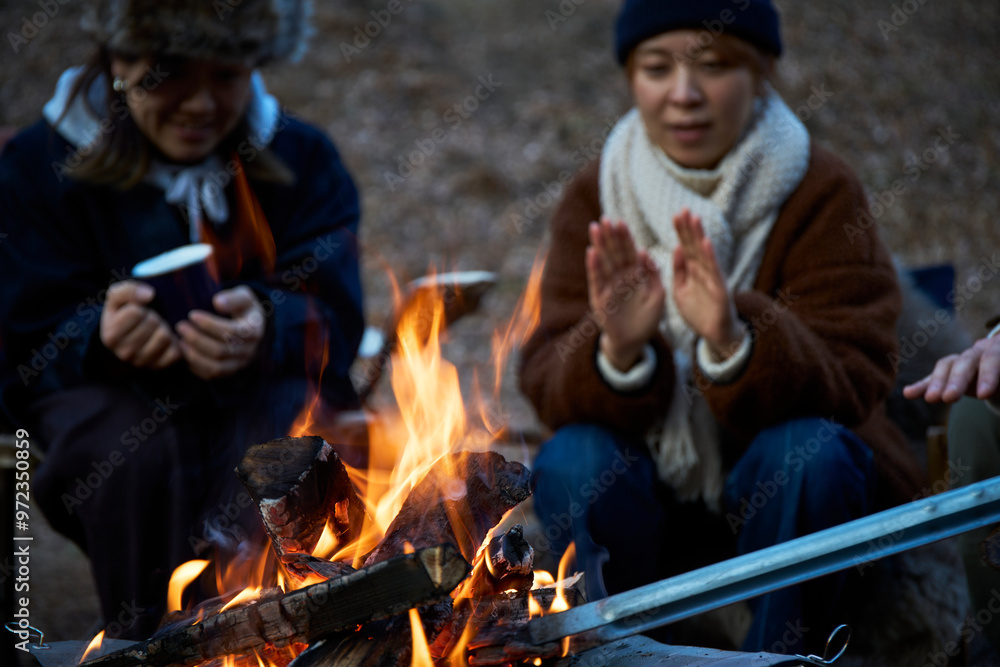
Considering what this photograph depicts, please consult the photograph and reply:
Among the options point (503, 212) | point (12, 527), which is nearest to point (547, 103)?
point (503, 212)

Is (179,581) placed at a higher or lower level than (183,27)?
lower

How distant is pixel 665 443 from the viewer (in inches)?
89.8

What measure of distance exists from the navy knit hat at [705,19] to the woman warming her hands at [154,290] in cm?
102

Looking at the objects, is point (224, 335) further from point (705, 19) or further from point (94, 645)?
point (705, 19)

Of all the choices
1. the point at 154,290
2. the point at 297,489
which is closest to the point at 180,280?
the point at 154,290

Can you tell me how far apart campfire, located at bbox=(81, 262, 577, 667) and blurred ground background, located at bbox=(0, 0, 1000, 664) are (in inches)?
157

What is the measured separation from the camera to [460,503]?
5.16 feet

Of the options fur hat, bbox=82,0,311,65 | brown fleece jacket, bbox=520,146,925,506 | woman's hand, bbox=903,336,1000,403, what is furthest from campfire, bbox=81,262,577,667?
fur hat, bbox=82,0,311,65

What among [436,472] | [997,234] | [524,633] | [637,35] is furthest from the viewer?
[997,234]

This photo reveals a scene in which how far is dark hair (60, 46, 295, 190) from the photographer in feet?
8.08

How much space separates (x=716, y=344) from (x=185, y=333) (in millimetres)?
1369

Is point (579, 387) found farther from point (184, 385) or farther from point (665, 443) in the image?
point (184, 385)

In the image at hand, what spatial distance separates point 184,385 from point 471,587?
3.99ft

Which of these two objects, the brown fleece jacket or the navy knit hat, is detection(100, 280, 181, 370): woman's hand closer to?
the brown fleece jacket
